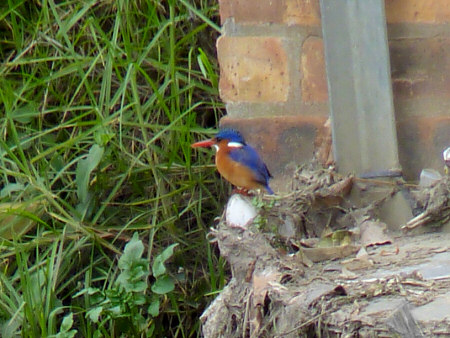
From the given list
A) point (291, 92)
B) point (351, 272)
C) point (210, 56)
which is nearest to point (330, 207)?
point (291, 92)

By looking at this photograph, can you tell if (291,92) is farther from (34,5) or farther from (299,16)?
(34,5)

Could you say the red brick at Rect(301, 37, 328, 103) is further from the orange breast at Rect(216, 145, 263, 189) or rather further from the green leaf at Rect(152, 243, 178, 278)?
the green leaf at Rect(152, 243, 178, 278)

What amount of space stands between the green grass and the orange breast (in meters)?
0.11

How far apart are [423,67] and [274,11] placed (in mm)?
297

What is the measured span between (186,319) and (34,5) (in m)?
1.02

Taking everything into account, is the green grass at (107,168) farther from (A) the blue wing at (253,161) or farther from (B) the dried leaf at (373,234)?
(B) the dried leaf at (373,234)

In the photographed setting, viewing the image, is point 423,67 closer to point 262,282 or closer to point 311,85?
point 311,85

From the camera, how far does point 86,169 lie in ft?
7.52

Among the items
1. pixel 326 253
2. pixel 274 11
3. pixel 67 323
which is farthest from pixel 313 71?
pixel 67 323

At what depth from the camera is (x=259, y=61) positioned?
1.70 m

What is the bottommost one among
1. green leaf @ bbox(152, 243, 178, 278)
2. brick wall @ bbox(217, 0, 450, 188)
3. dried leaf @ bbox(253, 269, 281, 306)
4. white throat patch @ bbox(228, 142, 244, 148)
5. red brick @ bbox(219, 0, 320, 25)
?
green leaf @ bbox(152, 243, 178, 278)

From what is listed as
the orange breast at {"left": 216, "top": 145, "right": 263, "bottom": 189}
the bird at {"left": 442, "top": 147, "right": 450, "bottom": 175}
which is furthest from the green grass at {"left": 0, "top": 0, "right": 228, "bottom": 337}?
the bird at {"left": 442, "top": 147, "right": 450, "bottom": 175}

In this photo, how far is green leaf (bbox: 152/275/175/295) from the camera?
2.17m

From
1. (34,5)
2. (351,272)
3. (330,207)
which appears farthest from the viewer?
(34,5)
